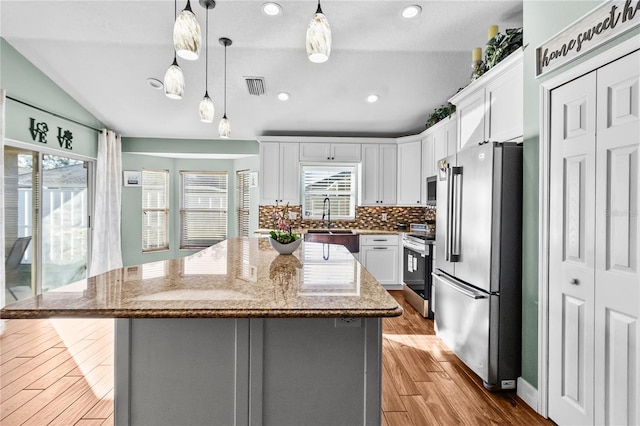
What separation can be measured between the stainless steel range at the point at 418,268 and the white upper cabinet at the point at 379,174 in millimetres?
807

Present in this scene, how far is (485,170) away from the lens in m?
2.35

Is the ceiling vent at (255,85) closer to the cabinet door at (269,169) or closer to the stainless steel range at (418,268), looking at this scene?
the cabinet door at (269,169)

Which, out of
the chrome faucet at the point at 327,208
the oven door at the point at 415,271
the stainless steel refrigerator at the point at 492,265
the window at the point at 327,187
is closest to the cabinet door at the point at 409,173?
the window at the point at 327,187

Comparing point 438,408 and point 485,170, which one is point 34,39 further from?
point 438,408

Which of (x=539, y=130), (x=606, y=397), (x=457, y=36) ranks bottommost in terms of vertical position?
(x=606, y=397)

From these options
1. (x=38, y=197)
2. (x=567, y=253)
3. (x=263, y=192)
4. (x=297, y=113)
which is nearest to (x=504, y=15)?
(x=567, y=253)

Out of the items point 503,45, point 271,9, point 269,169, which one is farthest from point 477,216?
point 269,169

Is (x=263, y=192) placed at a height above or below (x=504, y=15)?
below

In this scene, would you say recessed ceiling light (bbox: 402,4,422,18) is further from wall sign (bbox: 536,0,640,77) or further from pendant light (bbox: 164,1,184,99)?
pendant light (bbox: 164,1,184,99)

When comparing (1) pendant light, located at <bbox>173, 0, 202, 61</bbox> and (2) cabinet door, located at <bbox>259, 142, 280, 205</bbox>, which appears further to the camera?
(2) cabinet door, located at <bbox>259, 142, 280, 205</bbox>

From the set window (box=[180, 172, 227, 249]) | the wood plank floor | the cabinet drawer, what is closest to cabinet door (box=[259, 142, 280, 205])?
window (box=[180, 172, 227, 249])

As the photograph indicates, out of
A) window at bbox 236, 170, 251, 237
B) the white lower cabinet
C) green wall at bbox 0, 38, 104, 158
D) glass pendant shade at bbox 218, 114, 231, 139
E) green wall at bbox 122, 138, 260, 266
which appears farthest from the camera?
window at bbox 236, 170, 251, 237

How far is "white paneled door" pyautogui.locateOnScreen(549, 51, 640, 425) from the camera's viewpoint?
152 centimetres

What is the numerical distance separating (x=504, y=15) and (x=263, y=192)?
3637 millimetres
